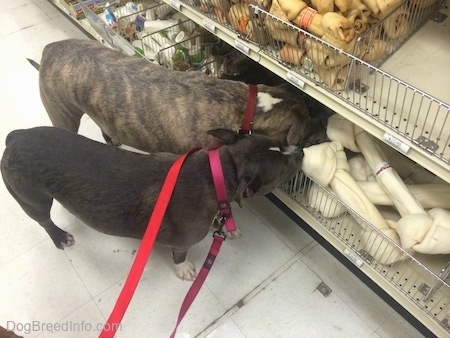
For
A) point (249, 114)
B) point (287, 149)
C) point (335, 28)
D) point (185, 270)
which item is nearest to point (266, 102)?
point (249, 114)

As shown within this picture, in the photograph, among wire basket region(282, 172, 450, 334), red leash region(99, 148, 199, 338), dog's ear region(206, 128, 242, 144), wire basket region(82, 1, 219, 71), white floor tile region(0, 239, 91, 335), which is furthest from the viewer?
wire basket region(82, 1, 219, 71)

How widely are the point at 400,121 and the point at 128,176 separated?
80 cm

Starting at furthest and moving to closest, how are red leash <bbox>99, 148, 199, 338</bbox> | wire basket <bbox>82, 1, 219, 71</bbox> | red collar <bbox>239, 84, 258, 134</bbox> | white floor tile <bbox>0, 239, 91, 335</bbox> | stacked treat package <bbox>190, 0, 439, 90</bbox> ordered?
wire basket <bbox>82, 1, 219, 71</bbox> → white floor tile <bbox>0, 239, 91, 335</bbox> → red collar <bbox>239, 84, 258, 134</bbox> → stacked treat package <bbox>190, 0, 439, 90</bbox> → red leash <bbox>99, 148, 199, 338</bbox>

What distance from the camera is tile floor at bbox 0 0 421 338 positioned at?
1479 mm

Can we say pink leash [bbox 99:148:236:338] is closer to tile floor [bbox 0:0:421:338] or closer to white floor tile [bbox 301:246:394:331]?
tile floor [bbox 0:0:421:338]

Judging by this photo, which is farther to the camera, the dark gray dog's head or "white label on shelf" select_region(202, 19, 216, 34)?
"white label on shelf" select_region(202, 19, 216, 34)

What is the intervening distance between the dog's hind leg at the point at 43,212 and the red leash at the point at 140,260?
0.51 metres

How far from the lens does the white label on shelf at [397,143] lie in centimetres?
96

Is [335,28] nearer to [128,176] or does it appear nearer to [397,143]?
[397,143]

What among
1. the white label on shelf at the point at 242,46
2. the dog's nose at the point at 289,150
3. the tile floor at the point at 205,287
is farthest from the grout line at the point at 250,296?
the white label on shelf at the point at 242,46

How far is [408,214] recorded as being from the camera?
119 cm

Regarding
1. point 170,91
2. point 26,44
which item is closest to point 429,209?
point 170,91

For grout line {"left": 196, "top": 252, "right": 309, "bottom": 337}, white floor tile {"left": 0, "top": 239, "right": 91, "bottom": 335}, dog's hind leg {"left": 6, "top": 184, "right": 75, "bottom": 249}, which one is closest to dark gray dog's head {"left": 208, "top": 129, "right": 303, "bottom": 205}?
grout line {"left": 196, "top": 252, "right": 309, "bottom": 337}

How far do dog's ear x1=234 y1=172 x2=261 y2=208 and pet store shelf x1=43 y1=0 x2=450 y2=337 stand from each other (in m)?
0.27
